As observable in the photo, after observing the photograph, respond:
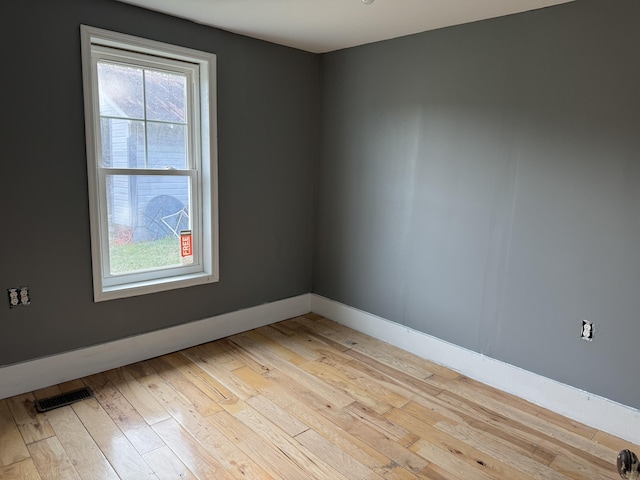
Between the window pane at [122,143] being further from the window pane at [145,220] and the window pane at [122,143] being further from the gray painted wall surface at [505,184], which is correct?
the gray painted wall surface at [505,184]

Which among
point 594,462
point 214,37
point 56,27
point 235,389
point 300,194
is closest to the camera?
point 594,462

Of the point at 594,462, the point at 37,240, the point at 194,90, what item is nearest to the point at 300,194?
the point at 194,90

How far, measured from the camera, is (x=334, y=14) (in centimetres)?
270

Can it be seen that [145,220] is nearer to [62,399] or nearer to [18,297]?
[18,297]

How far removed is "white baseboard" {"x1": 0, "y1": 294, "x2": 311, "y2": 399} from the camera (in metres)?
2.56

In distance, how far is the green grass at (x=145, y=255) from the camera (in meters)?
2.94

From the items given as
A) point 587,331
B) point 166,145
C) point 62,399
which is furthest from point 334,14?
point 62,399

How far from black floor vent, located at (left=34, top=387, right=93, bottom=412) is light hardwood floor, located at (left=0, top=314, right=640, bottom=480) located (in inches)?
2.0

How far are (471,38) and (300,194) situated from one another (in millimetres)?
1780

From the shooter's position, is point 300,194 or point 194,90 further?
point 300,194

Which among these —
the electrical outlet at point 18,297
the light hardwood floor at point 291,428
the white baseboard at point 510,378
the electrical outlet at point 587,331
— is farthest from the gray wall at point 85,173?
the electrical outlet at point 587,331

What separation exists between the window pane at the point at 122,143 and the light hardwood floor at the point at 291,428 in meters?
1.36

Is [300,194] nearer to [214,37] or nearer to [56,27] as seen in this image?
[214,37]

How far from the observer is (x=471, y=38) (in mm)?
2787
